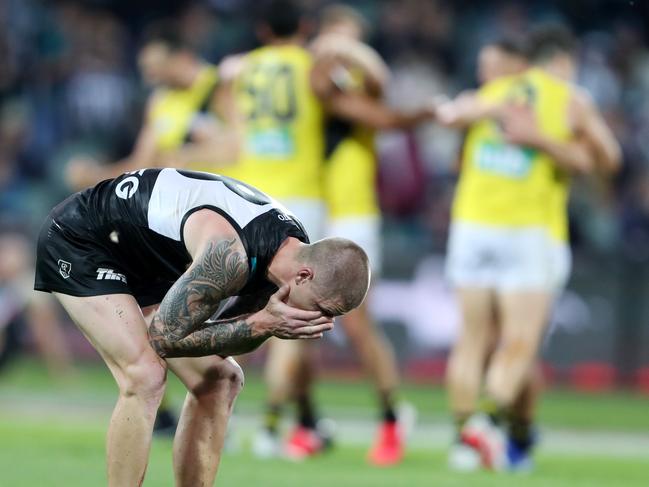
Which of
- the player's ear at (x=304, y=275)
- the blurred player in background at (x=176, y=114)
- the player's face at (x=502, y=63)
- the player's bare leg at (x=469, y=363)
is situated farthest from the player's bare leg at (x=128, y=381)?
the player's face at (x=502, y=63)

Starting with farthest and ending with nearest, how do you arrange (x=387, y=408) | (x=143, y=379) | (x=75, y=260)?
(x=387, y=408) < (x=75, y=260) < (x=143, y=379)

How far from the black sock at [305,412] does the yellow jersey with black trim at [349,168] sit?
141cm

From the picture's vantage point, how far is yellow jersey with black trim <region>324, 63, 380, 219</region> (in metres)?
10.4

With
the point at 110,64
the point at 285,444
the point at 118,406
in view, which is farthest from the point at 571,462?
the point at 110,64

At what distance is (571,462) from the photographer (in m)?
10.1

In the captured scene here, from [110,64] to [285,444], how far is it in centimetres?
1066

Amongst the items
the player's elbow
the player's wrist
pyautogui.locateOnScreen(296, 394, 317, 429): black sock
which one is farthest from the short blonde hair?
pyautogui.locateOnScreen(296, 394, 317, 429): black sock

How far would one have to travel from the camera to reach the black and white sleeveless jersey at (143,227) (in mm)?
5828

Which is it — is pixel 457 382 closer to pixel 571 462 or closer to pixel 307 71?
pixel 571 462

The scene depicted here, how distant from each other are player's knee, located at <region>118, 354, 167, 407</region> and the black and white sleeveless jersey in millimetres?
405

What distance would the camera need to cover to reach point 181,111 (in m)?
11.2

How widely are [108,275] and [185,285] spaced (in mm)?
735

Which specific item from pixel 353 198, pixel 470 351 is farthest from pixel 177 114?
pixel 470 351

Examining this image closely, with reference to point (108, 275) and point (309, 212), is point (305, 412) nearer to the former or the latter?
point (309, 212)
